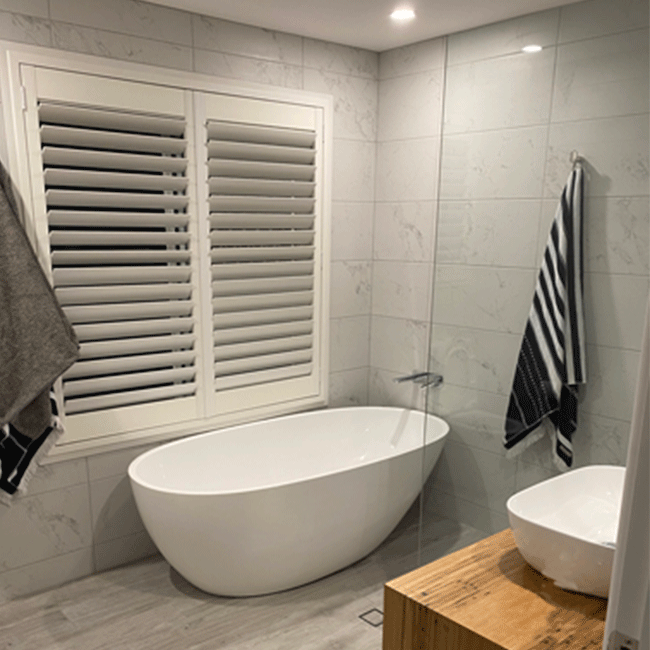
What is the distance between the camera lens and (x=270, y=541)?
2648 millimetres

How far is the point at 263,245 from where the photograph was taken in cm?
329

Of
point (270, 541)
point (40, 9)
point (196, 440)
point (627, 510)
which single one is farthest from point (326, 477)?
point (40, 9)

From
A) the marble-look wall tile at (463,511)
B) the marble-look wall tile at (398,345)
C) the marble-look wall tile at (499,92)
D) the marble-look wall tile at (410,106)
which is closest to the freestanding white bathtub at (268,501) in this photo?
the marble-look wall tile at (463,511)

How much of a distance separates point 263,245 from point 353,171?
0.71 meters

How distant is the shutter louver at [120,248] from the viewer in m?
2.63

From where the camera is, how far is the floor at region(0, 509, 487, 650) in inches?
97.0

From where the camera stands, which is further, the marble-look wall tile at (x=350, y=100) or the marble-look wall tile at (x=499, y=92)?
the marble-look wall tile at (x=350, y=100)

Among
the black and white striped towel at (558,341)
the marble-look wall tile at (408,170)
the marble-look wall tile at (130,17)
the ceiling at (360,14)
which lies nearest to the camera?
the black and white striped towel at (558,341)

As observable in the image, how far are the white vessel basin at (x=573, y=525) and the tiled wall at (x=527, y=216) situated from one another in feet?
0.28

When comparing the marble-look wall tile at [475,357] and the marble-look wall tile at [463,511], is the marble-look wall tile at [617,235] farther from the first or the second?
the marble-look wall tile at [463,511]

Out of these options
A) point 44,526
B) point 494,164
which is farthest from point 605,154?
point 44,526

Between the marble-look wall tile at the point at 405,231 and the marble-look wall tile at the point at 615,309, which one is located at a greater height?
the marble-look wall tile at the point at 405,231

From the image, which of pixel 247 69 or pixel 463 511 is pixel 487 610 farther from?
pixel 247 69

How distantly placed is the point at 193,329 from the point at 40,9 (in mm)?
1453
